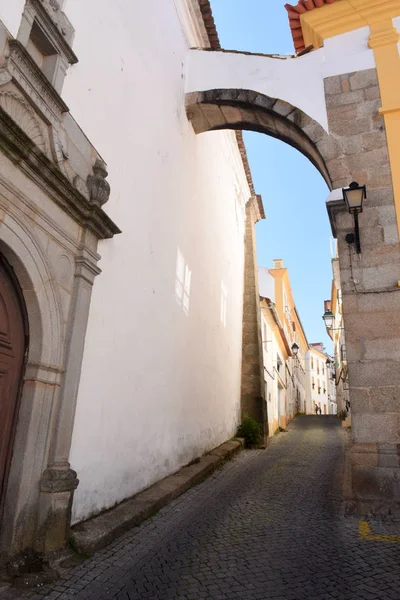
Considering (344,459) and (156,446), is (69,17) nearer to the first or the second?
(156,446)

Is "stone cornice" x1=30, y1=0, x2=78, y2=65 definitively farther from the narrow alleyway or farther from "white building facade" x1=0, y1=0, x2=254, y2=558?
the narrow alleyway

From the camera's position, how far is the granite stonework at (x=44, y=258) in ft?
8.50

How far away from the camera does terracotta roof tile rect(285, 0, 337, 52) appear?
571 centimetres

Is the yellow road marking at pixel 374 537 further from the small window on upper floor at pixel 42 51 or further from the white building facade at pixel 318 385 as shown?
the white building facade at pixel 318 385

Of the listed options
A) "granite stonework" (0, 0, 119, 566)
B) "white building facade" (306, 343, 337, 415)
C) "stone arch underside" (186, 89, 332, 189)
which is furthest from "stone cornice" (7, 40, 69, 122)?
"white building facade" (306, 343, 337, 415)

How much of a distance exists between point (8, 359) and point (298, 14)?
6.02 m

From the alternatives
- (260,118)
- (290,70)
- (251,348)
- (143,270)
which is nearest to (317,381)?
(251,348)

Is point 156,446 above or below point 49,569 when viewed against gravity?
above

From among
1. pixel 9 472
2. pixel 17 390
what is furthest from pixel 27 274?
pixel 9 472

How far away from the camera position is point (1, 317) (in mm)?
2729

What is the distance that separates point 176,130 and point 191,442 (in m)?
4.63

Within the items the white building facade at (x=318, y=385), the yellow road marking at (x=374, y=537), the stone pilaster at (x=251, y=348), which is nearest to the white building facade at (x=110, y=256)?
the yellow road marking at (x=374, y=537)

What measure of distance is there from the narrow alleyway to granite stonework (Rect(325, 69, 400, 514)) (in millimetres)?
469

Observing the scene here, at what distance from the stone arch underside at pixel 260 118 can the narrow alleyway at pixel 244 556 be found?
3.85 m
